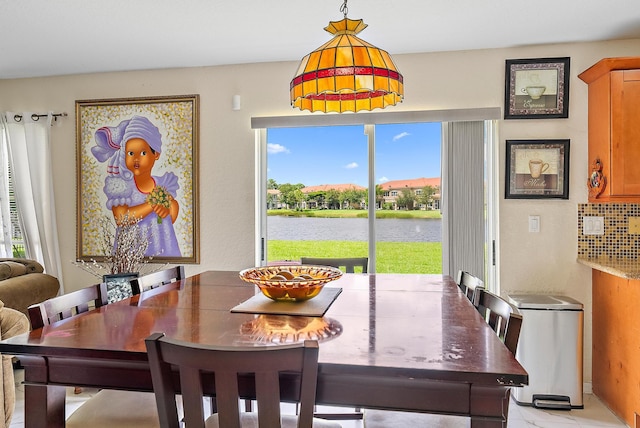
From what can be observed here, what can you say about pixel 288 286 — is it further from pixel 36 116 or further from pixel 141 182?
pixel 36 116

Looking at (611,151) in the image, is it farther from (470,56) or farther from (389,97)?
(389,97)

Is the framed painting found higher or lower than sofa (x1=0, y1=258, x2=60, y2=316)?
higher

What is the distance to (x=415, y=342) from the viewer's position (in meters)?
1.32

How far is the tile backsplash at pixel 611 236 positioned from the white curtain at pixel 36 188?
165 inches

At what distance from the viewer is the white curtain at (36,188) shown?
3834 mm

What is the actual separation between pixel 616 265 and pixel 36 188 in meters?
A: 4.46

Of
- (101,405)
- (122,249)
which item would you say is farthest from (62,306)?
(122,249)

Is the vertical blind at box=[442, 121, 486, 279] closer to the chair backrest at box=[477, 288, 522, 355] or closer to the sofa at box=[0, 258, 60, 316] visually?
the chair backrest at box=[477, 288, 522, 355]

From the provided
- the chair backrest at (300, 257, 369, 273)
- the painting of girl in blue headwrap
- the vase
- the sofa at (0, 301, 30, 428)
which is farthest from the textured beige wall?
the sofa at (0, 301, 30, 428)

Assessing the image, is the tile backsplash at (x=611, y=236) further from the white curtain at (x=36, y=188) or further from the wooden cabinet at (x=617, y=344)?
the white curtain at (x=36, y=188)

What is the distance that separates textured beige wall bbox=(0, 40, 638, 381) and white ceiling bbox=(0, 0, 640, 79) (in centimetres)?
13

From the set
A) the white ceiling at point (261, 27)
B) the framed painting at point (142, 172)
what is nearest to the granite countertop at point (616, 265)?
the white ceiling at point (261, 27)

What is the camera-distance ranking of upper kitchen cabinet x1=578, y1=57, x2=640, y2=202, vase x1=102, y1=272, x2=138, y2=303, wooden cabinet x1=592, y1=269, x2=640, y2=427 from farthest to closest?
1. vase x1=102, y1=272, x2=138, y2=303
2. upper kitchen cabinet x1=578, y1=57, x2=640, y2=202
3. wooden cabinet x1=592, y1=269, x2=640, y2=427

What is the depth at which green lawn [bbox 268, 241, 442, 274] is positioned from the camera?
3.44m
